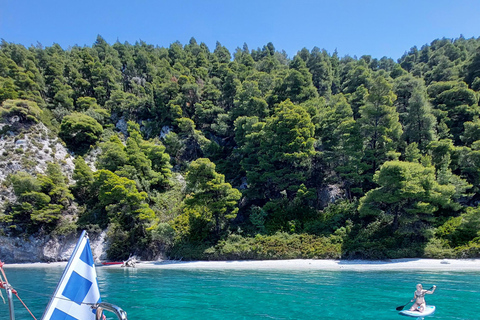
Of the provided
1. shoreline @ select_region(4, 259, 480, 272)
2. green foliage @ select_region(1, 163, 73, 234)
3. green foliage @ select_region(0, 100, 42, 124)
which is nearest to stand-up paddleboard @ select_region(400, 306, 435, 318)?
shoreline @ select_region(4, 259, 480, 272)

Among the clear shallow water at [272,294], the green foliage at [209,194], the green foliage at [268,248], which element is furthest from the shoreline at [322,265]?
the green foliage at [209,194]

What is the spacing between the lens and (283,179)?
3006 cm

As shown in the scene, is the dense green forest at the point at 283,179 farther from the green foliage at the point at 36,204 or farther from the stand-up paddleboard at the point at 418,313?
the stand-up paddleboard at the point at 418,313

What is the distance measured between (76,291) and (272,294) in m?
13.7

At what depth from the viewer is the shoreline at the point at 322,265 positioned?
20.2 m

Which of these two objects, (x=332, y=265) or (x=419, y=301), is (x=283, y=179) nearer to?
(x=332, y=265)

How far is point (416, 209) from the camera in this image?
22172 mm

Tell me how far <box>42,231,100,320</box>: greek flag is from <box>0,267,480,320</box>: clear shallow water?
754 centimetres

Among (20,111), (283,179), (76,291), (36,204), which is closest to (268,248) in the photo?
(283,179)

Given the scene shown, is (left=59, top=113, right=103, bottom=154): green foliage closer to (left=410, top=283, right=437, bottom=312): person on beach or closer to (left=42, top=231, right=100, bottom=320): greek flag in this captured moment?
(left=42, top=231, right=100, bottom=320): greek flag

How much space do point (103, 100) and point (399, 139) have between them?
56.9 metres

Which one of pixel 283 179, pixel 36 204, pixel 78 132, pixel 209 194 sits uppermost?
pixel 78 132

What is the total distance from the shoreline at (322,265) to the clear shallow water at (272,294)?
5.23ft

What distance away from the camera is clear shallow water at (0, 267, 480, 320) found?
12227mm
